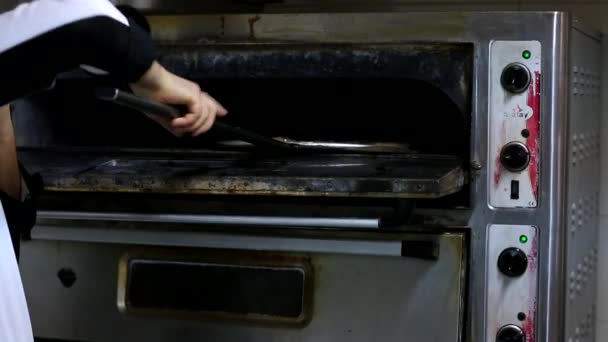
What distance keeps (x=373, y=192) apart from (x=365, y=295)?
0.23m

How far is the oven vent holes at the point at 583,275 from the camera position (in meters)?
1.29

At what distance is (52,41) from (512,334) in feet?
2.43

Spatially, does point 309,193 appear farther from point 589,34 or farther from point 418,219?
point 589,34

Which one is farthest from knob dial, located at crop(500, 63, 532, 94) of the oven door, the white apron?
the white apron

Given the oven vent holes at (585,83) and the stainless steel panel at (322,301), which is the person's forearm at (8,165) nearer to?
the stainless steel panel at (322,301)

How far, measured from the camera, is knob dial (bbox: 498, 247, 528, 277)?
3.93ft

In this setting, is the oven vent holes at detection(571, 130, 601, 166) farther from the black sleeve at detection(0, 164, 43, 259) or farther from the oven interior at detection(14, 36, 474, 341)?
the black sleeve at detection(0, 164, 43, 259)

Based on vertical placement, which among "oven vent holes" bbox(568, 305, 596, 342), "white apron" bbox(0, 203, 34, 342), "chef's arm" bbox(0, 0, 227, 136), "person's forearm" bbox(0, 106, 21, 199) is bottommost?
"oven vent holes" bbox(568, 305, 596, 342)

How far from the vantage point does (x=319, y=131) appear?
1.48 meters

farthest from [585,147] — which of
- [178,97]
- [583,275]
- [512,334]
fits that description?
[178,97]

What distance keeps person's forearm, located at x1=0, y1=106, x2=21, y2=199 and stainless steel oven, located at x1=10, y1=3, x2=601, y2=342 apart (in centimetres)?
11

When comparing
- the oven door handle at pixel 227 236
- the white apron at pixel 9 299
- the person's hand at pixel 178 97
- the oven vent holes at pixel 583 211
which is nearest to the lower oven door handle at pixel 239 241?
the oven door handle at pixel 227 236

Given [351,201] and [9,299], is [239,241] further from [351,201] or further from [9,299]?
[9,299]

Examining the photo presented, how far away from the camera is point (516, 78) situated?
3.90 feet
